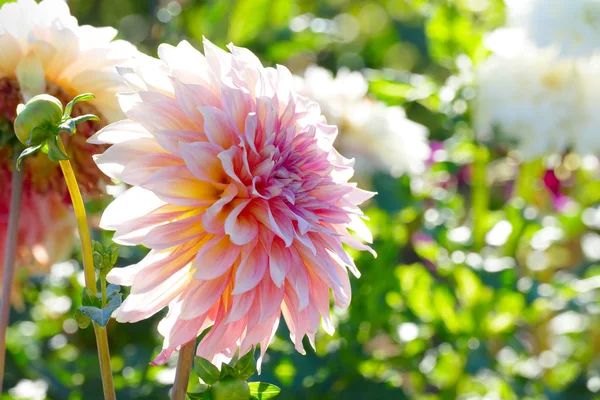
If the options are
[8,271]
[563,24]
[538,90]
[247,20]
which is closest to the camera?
[8,271]

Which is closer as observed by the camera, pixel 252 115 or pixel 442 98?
pixel 252 115

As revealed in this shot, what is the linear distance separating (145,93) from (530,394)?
3.10 feet

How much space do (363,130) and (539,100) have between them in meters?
0.27

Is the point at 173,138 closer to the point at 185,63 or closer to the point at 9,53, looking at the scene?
the point at 185,63

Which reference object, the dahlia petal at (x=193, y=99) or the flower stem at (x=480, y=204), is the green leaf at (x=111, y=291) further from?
the flower stem at (x=480, y=204)

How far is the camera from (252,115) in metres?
0.46

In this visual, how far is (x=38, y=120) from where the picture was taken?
44 centimetres

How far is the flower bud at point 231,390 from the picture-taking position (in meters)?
0.43

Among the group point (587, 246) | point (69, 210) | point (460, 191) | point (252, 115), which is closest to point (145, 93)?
point (252, 115)

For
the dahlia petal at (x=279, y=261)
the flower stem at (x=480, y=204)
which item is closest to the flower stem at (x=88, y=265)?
the dahlia petal at (x=279, y=261)

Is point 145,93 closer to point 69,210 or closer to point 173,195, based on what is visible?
point 173,195

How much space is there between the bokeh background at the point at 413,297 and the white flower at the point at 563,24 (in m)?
0.14

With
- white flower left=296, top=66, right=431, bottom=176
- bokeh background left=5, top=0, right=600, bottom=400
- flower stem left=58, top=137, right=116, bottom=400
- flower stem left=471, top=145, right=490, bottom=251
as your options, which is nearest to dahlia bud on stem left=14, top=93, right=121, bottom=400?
flower stem left=58, top=137, right=116, bottom=400

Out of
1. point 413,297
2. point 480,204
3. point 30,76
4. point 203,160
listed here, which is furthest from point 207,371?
point 480,204
